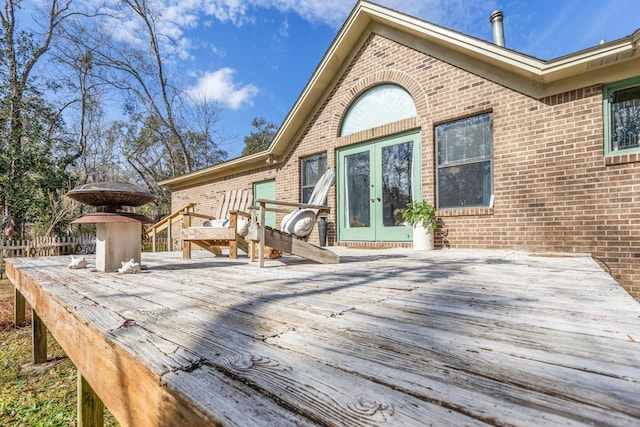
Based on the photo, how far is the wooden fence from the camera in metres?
7.96

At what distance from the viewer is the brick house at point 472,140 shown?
366 cm

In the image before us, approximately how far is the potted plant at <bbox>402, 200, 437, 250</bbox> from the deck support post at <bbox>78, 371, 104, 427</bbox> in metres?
4.21

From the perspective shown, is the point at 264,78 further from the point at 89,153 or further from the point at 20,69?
the point at 20,69

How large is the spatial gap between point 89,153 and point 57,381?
1649 centimetres

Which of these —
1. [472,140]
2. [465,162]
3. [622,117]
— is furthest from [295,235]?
[622,117]

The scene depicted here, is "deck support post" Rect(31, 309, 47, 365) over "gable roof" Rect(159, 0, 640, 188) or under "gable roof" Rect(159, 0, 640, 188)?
under

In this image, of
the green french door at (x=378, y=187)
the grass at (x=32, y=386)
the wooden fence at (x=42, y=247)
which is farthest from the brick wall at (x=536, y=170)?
the wooden fence at (x=42, y=247)

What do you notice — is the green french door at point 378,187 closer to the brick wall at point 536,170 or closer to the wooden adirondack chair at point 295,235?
the brick wall at point 536,170

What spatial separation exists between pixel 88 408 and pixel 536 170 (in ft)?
16.7

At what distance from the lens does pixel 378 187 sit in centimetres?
571

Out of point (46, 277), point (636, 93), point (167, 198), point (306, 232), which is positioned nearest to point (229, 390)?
point (46, 277)

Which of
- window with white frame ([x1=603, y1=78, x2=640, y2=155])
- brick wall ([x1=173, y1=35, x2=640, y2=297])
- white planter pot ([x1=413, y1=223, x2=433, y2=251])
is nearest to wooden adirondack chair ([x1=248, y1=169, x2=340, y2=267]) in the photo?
white planter pot ([x1=413, y1=223, x2=433, y2=251])

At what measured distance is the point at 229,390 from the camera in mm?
663

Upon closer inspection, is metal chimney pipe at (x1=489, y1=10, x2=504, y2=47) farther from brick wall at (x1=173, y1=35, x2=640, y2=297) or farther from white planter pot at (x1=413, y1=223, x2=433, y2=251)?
white planter pot at (x1=413, y1=223, x2=433, y2=251)
